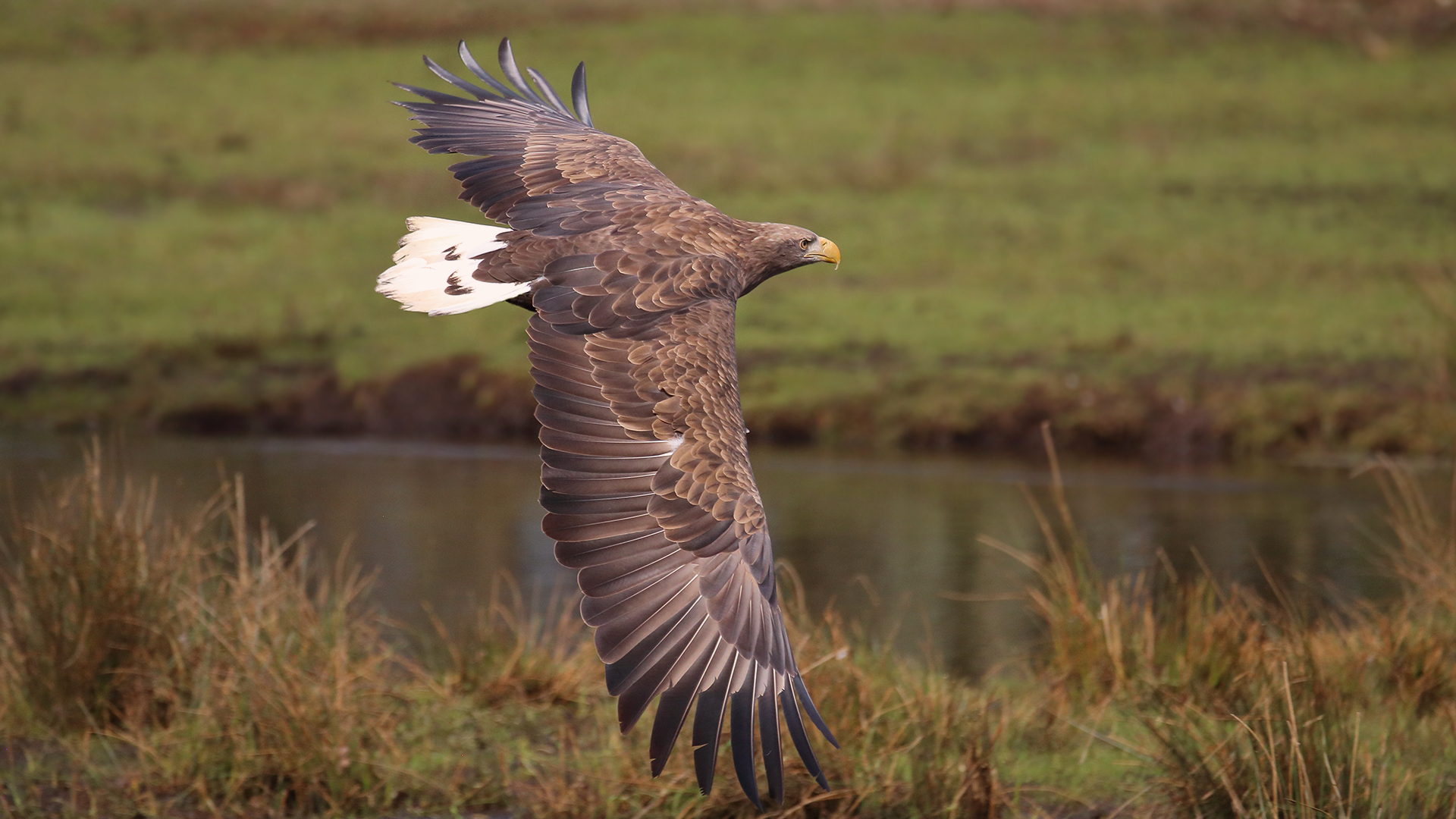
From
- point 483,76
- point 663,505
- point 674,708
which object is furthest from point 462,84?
point 674,708

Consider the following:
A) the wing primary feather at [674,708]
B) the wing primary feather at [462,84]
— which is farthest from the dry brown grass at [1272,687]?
the wing primary feather at [462,84]

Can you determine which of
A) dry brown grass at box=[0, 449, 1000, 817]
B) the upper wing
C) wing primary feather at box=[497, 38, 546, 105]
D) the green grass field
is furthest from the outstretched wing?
the green grass field

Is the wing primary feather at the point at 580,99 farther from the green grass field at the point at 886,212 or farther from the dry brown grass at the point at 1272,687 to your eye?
the green grass field at the point at 886,212

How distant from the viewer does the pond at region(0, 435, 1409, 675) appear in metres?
11.5

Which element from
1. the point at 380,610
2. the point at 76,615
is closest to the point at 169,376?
the point at 380,610

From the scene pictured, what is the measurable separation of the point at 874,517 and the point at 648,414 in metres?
10.5

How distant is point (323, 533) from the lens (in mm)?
13305

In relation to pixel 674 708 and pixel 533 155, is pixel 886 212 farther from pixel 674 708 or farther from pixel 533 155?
pixel 674 708

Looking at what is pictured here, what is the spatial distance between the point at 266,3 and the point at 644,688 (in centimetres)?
3662

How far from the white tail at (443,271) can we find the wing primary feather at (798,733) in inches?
72.5

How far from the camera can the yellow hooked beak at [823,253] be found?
6539 millimetres

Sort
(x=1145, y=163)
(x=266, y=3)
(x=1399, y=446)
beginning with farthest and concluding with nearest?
(x=266, y=3) → (x=1145, y=163) → (x=1399, y=446)

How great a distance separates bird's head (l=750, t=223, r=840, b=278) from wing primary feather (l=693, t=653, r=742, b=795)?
2127 mm

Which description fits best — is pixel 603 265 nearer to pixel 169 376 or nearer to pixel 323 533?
pixel 323 533
